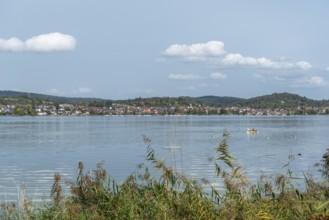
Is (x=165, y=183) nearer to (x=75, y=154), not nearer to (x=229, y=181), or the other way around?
(x=229, y=181)

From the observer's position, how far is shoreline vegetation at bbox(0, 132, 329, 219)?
8367mm

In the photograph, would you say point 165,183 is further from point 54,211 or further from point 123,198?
point 54,211

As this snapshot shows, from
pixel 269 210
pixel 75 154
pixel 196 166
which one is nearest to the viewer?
pixel 269 210

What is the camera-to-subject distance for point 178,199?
9.18 meters

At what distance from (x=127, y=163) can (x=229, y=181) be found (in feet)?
82.3

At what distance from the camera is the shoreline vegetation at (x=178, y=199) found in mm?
8367

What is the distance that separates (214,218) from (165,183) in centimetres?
167

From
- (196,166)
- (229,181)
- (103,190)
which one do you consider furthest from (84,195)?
(196,166)

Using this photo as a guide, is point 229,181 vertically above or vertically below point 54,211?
above

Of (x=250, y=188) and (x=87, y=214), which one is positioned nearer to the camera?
(x=87, y=214)

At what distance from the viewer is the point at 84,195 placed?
10.4 metres

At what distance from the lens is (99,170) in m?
10.5

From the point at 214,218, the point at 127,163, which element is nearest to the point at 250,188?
the point at 214,218

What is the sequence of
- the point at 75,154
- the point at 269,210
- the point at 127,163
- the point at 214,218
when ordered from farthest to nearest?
the point at 75,154 < the point at 127,163 < the point at 269,210 < the point at 214,218
